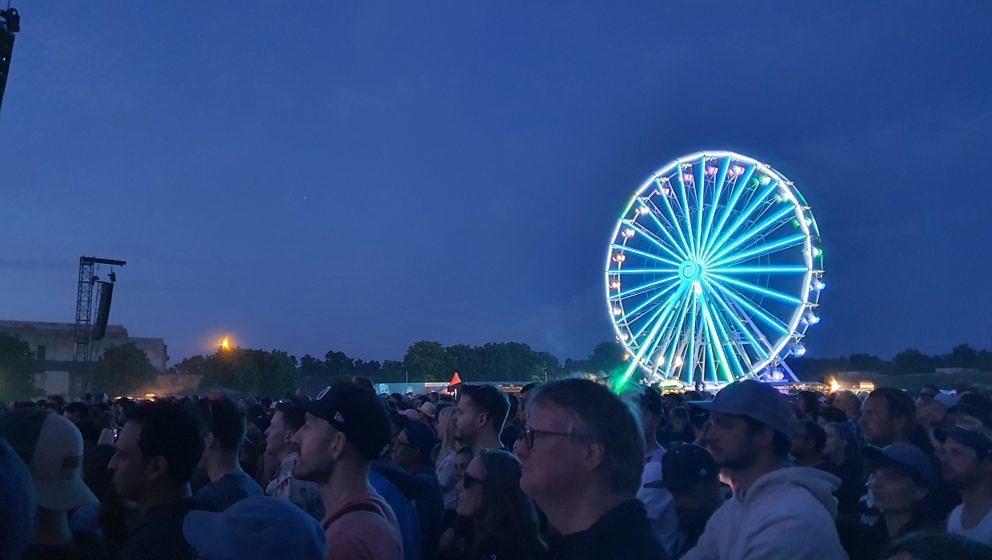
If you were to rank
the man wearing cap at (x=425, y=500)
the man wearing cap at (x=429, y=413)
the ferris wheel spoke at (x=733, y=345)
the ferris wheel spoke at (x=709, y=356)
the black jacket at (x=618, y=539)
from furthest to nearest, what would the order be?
the ferris wheel spoke at (x=709, y=356) < the ferris wheel spoke at (x=733, y=345) < the man wearing cap at (x=429, y=413) < the man wearing cap at (x=425, y=500) < the black jacket at (x=618, y=539)

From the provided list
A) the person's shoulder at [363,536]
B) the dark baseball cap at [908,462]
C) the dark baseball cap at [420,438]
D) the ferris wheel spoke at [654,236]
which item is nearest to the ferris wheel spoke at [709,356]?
the ferris wheel spoke at [654,236]

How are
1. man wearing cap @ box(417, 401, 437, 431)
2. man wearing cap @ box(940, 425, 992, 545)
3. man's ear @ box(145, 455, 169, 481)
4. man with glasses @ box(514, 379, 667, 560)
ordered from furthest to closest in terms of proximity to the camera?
man wearing cap @ box(417, 401, 437, 431), man wearing cap @ box(940, 425, 992, 545), man's ear @ box(145, 455, 169, 481), man with glasses @ box(514, 379, 667, 560)

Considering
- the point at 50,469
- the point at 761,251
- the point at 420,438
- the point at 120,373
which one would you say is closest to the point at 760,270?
the point at 761,251

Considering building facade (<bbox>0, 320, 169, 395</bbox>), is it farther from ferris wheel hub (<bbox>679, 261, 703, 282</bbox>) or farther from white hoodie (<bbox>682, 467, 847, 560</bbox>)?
white hoodie (<bbox>682, 467, 847, 560</bbox>)

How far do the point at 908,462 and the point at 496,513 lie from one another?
260 centimetres

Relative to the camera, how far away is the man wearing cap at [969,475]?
4672 millimetres

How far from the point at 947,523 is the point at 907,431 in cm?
198

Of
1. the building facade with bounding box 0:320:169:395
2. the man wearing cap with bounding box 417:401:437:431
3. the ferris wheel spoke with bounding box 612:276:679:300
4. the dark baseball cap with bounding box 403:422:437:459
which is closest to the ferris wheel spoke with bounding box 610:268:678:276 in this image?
the ferris wheel spoke with bounding box 612:276:679:300

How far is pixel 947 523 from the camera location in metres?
4.80

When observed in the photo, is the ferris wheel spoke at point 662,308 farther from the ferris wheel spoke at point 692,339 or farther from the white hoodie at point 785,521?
the white hoodie at point 785,521

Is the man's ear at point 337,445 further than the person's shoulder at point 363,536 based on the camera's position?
Yes

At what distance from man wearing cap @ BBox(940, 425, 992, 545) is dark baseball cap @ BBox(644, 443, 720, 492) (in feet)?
4.84

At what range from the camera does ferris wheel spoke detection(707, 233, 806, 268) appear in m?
31.1

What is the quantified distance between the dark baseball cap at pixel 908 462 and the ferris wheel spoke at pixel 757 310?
27.6m
